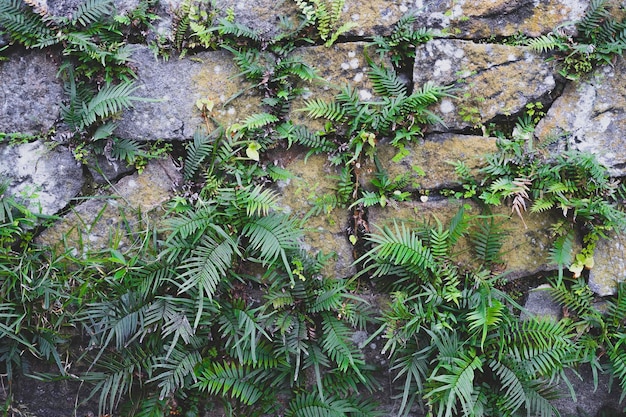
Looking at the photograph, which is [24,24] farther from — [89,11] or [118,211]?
[118,211]

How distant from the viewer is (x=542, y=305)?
291 centimetres

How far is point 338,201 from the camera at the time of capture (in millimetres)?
2939

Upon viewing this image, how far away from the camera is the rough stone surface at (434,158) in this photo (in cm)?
291

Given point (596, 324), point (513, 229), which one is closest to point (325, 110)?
point (513, 229)

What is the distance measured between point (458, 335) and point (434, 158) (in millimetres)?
875

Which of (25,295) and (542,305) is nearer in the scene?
(25,295)

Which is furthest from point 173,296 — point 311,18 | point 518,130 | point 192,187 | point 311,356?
point 518,130

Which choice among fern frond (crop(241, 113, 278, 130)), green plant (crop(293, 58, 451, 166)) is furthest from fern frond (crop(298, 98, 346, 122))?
fern frond (crop(241, 113, 278, 130))

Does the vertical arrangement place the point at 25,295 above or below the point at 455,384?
above

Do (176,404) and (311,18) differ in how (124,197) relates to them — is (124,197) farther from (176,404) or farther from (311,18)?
(311,18)

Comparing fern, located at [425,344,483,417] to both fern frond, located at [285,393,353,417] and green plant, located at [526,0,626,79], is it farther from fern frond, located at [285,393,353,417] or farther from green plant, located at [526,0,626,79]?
green plant, located at [526,0,626,79]

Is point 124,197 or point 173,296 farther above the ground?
point 124,197

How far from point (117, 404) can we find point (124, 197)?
102 centimetres

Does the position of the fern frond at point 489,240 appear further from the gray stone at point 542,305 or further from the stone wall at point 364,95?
the gray stone at point 542,305
